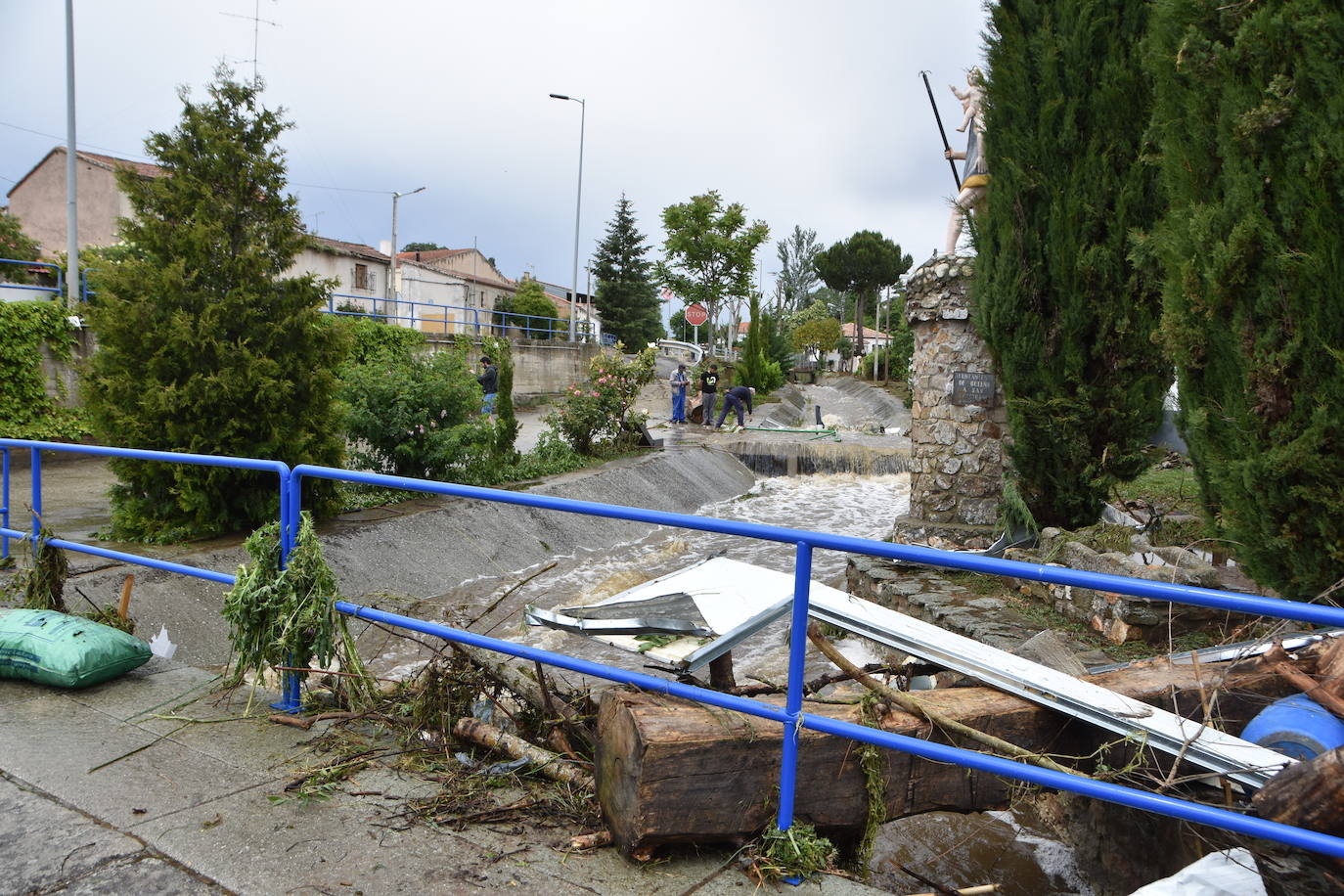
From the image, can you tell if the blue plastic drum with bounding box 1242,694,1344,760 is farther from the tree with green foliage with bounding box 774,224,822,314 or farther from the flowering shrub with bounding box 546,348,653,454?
the tree with green foliage with bounding box 774,224,822,314

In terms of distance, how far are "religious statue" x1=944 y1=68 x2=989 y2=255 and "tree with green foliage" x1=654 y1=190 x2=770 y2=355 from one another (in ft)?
91.2

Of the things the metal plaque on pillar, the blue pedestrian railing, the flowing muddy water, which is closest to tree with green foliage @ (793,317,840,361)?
the flowing muddy water

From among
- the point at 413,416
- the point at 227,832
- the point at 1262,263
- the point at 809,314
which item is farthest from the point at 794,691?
the point at 809,314

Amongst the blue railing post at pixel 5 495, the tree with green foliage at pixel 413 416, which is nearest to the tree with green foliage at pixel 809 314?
the tree with green foliage at pixel 413 416

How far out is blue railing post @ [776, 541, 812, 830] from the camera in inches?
96.7

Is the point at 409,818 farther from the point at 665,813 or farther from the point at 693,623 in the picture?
the point at 693,623

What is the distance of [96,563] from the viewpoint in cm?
689

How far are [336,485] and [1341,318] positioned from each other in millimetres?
8626

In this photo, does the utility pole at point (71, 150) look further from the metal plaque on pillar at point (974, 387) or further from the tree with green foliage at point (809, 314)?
the tree with green foliage at point (809, 314)

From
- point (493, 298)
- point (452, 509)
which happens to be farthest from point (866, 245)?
point (452, 509)

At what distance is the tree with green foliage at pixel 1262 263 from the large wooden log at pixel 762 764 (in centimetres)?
124

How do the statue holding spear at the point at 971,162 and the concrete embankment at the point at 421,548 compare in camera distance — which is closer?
the concrete embankment at the point at 421,548

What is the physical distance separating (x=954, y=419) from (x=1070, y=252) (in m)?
2.01

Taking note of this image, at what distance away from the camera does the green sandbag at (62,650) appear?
12.2ft
